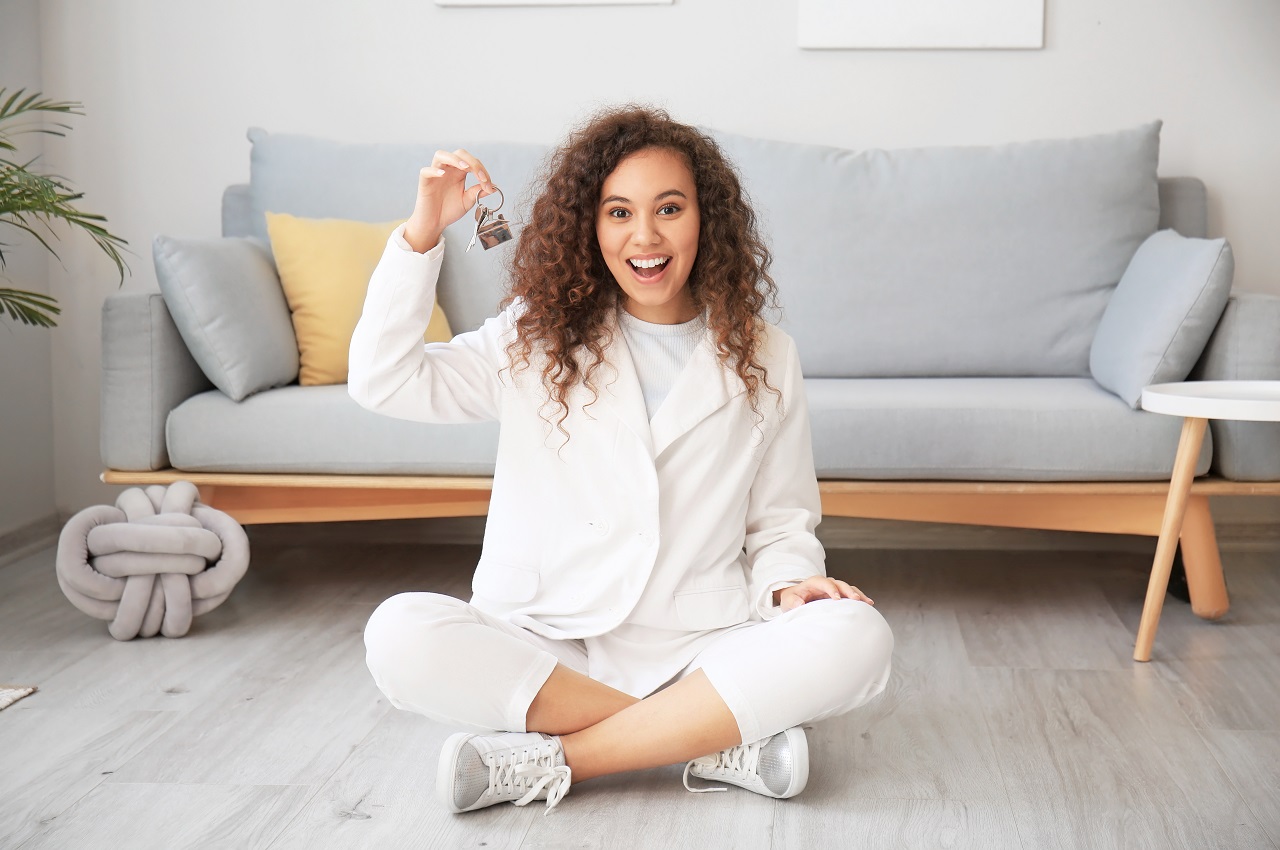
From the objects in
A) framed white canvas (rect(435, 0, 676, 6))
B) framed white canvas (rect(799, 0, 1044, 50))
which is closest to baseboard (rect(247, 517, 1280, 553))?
framed white canvas (rect(799, 0, 1044, 50))

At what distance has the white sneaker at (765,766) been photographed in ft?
4.55

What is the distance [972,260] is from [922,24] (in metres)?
0.63

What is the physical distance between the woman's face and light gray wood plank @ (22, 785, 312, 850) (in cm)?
76

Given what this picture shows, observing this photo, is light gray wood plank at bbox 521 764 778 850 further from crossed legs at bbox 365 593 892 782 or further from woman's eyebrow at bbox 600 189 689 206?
woman's eyebrow at bbox 600 189 689 206

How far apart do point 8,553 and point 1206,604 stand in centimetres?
252

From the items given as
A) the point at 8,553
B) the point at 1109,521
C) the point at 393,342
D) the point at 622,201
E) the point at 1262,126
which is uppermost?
the point at 1262,126

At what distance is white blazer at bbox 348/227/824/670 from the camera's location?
1.50 meters

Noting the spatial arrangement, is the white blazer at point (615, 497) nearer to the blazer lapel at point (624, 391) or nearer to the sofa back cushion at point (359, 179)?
the blazer lapel at point (624, 391)

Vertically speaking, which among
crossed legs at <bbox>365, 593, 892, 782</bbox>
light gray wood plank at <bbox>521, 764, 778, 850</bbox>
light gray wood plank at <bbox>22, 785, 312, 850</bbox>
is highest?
crossed legs at <bbox>365, 593, 892, 782</bbox>

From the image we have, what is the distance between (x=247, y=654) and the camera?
2002 millimetres

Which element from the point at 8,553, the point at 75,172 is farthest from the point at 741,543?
the point at 75,172

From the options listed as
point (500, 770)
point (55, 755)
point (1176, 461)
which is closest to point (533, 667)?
point (500, 770)

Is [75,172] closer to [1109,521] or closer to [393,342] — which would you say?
[393,342]

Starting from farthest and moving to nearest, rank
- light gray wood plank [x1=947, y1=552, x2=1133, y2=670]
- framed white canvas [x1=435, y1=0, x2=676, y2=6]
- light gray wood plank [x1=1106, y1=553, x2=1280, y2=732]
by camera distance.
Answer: framed white canvas [x1=435, y1=0, x2=676, y2=6] < light gray wood plank [x1=947, y1=552, x2=1133, y2=670] < light gray wood plank [x1=1106, y1=553, x2=1280, y2=732]
